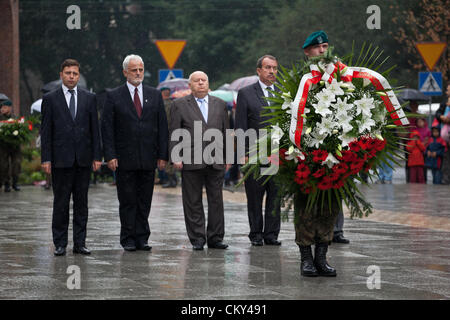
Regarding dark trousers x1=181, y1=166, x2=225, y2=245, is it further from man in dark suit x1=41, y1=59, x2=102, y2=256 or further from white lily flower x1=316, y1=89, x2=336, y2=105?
white lily flower x1=316, y1=89, x2=336, y2=105

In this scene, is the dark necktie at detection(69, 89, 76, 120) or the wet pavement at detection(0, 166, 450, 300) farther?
the dark necktie at detection(69, 89, 76, 120)

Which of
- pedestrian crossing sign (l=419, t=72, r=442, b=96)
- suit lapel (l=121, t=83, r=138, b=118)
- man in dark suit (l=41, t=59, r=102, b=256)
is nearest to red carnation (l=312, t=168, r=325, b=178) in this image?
man in dark suit (l=41, t=59, r=102, b=256)

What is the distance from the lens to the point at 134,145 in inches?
431

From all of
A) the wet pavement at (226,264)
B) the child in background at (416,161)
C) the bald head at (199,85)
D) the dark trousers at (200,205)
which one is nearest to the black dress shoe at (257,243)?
the wet pavement at (226,264)

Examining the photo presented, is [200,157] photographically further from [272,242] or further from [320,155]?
[320,155]

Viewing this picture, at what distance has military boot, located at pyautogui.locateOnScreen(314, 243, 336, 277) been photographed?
8.70m

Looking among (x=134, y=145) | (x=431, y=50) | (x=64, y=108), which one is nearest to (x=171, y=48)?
(x=431, y=50)

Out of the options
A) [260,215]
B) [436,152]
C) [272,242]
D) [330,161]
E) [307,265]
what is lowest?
[272,242]

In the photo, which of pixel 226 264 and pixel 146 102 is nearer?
pixel 226 264

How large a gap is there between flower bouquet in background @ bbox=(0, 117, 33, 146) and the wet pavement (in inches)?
236

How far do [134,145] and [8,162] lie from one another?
1090 centimetres

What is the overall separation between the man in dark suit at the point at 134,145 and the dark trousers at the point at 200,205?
44 centimetres

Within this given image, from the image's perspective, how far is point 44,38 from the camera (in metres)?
53.2

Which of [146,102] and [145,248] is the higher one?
[146,102]
